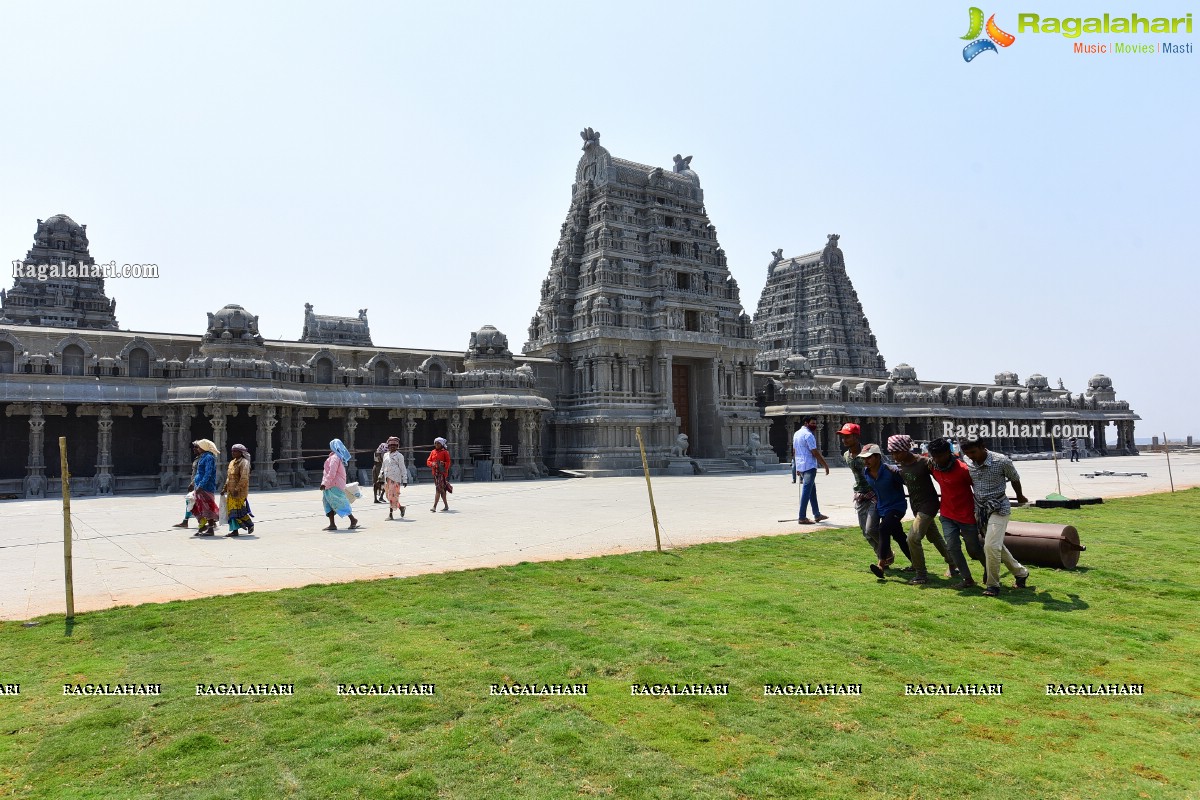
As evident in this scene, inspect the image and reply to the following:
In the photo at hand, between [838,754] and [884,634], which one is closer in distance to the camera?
[838,754]

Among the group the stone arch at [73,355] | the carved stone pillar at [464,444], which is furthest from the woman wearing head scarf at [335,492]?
the carved stone pillar at [464,444]

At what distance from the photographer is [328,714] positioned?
578cm

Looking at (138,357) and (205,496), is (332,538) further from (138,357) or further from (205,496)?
(138,357)

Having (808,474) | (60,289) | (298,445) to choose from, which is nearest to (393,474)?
(808,474)

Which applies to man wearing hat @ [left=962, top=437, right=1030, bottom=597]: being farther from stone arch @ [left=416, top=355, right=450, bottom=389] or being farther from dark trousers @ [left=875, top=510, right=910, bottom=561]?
stone arch @ [left=416, top=355, right=450, bottom=389]

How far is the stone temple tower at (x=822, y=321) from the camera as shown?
78.4 metres

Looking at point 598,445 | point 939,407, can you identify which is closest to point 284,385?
point 598,445

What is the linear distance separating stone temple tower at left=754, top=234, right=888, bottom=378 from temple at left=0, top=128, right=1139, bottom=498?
8209 millimetres

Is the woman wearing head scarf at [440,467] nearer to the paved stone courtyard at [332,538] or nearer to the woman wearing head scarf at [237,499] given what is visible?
the paved stone courtyard at [332,538]

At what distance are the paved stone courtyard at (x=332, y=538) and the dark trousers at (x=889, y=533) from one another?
402cm

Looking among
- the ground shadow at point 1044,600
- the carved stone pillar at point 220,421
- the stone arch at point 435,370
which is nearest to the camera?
the ground shadow at point 1044,600

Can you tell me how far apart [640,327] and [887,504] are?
39826 millimetres

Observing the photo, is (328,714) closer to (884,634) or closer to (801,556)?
(884,634)

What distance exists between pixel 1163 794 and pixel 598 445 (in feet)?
140
